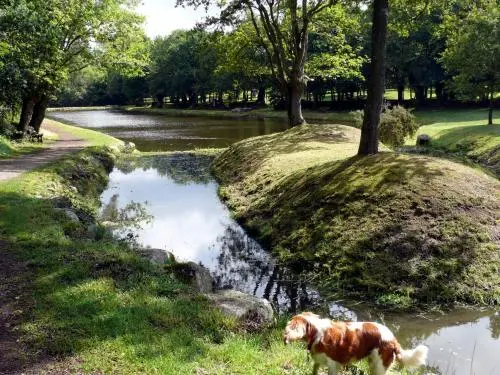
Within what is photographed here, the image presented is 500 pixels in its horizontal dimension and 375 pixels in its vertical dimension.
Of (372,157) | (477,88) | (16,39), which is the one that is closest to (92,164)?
(16,39)

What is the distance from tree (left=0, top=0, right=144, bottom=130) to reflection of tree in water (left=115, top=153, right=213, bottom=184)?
281 inches

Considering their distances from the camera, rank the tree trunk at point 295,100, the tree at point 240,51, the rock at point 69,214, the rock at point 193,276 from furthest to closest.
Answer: the tree at point 240,51, the tree trunk at point 295,100, the rock at point 69,214, the rock at point 193,276

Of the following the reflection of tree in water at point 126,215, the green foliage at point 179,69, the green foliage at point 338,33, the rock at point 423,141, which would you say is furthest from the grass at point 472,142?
the green foliage at point 179,69

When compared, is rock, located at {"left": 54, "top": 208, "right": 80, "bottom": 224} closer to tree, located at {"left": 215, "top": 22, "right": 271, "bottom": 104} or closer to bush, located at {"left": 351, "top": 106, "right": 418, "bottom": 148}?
tree, located at {"left": 215, "top": 22, "right": 271, "bottom": 104}

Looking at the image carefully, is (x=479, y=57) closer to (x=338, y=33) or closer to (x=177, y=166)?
(x=338, y=33)

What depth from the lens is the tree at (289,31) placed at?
98.9 ft

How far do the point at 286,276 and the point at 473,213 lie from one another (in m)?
5.28

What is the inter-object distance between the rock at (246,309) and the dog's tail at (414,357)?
2.67 meters

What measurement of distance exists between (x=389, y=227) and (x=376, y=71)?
5.87 m

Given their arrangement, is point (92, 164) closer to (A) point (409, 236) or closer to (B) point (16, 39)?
(B) point (16, 39)

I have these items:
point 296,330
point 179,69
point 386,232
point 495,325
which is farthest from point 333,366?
point 179,69

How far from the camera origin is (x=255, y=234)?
52.9 feet

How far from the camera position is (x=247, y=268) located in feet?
43.1

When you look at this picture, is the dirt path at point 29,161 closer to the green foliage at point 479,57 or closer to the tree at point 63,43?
the tree at point 63,43
